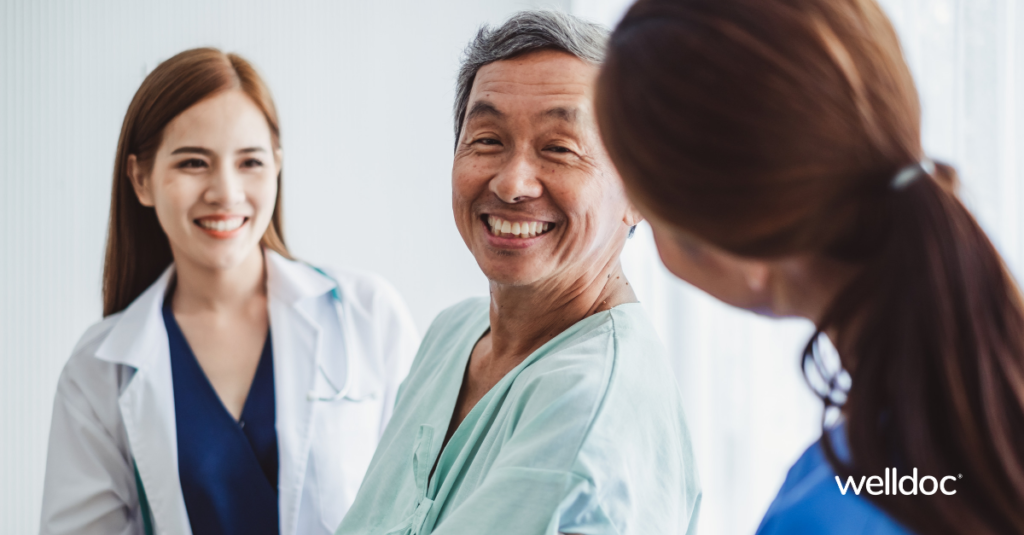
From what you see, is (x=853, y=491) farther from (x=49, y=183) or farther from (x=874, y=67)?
(x=49, y=183)

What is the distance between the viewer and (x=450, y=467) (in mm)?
838

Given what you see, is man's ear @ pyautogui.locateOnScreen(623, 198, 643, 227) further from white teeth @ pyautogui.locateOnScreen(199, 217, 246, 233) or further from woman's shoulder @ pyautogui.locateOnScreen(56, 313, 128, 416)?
woman's shoulder @ pyautogui.locateOnScreen(56, 313, 128, 416)

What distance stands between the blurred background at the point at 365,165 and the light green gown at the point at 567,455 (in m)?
1.09

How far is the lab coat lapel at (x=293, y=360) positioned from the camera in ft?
4.51

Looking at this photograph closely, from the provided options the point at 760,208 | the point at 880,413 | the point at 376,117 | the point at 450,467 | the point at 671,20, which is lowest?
the point at 450,467

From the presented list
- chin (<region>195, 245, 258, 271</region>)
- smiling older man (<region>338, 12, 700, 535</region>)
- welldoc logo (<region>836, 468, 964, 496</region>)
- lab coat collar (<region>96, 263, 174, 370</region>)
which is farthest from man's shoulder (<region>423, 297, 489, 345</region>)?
welldoc logo (<region>836, 468, 964, 496</region>)

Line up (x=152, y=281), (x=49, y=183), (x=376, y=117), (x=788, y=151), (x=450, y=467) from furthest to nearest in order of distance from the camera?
(x=376, y=117) < (x=49, y=183) < (x=152, y=281) < (x=450, y=467) < (x=788, y=151)

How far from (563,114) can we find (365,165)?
1.77 meters

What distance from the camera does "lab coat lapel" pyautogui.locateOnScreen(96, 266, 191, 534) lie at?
4.34 feet

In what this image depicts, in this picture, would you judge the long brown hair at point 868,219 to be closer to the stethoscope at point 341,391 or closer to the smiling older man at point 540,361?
the smiling older man at point 540,361

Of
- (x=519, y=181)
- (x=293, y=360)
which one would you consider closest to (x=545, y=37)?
(x=519, y=181)

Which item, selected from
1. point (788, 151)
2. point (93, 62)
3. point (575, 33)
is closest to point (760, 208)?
point (788, 151)

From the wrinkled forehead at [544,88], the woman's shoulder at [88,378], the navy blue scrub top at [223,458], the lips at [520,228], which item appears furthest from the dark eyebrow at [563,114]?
the woman's shoulder at [88,378]

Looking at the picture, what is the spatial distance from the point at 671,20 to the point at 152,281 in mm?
1415
